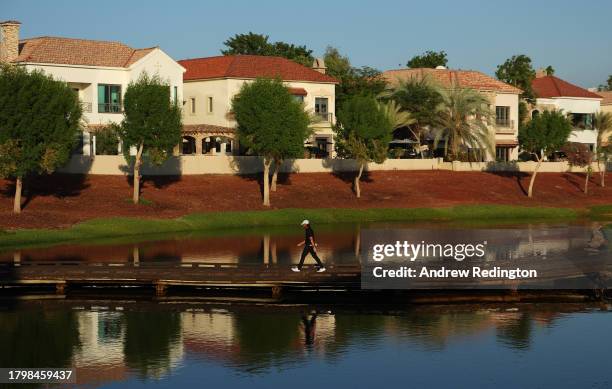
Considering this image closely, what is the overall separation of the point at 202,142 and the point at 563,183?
35337 millimetres

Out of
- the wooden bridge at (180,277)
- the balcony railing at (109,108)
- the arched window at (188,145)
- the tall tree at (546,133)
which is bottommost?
the wooden bridge at (180,277)

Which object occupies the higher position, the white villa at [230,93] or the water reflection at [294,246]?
the white villa at [230,93]

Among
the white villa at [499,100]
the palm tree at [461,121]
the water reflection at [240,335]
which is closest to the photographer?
the water reflection at [240,335]

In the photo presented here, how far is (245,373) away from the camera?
3133cm

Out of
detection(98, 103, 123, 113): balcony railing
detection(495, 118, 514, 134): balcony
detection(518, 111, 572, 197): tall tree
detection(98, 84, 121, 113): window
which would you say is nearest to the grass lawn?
detection(518, 111, 572, 197): tall tree

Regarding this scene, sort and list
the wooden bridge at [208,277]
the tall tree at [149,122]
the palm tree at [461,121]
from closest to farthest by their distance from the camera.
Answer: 1. the wooden bridge at [208,277]
2. the tall tree at [149,122]
3. the palm tree at [461,121]

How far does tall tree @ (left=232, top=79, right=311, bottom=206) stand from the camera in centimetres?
8194

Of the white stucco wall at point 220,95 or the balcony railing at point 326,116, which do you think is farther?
the balcony railing at point 326,116

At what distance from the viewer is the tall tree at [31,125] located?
219ft

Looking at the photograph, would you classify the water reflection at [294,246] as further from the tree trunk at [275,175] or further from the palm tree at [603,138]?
the palm tree at [603,138]

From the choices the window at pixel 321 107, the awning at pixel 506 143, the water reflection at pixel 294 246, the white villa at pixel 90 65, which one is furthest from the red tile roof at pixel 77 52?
the awning at pixel 506 143

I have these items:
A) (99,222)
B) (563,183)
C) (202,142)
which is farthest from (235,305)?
(563,183)

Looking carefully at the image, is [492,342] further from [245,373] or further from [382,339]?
[245,373]

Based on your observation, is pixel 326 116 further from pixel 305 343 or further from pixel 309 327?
pixel 305 343
